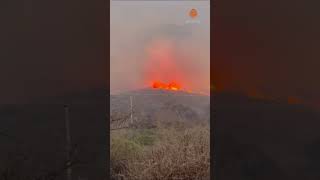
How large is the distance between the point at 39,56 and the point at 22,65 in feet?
0.50

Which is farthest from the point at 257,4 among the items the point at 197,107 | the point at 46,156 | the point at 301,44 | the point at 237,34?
the point at 46,156

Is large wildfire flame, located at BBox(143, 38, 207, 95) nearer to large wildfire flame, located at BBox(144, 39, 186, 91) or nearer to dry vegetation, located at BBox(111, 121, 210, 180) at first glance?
large wildfire flame, located at BBox(144, 39, 186, 91)

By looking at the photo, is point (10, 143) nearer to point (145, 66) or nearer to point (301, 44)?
point (145, 66)

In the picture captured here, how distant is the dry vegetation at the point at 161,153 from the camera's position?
319 centimetres

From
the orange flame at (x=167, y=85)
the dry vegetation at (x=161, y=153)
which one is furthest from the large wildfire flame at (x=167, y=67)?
the dry vegetation at (x=161, y=153)

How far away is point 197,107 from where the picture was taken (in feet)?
10.6

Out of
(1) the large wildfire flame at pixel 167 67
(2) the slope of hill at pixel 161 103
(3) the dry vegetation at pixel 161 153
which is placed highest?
(1) the large wildfire flame at pixel 167 67

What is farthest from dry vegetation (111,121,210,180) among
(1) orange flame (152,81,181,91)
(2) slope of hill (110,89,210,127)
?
(1) orange flame (152,81,181,91)

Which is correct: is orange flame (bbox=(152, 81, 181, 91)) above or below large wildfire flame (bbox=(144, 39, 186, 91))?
below

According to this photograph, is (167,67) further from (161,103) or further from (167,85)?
(161,103)

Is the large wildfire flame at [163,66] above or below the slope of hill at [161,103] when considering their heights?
above

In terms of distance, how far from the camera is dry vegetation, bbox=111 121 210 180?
10.5 ft

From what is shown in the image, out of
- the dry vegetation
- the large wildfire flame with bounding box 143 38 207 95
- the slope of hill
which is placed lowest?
the dry vegetation

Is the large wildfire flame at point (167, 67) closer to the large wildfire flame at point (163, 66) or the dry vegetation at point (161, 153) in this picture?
the large wildfire flame at point (163, 66)
